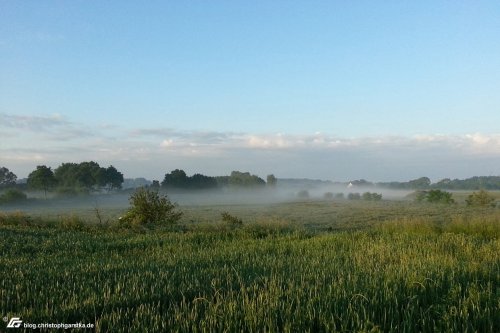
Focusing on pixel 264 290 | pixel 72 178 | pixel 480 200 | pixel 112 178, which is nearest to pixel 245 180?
pixel 112 178

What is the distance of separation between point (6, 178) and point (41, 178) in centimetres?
1799

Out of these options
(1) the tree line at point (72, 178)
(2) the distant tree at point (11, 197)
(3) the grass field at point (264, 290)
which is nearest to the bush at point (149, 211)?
(3) the grass field at point (264, 290)

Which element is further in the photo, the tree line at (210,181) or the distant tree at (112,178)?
the tree line at (210,181)

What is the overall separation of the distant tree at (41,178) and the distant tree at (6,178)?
12959 mm

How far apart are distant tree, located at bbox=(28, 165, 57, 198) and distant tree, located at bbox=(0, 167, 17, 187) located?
12959mm

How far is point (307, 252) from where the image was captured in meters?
13.0

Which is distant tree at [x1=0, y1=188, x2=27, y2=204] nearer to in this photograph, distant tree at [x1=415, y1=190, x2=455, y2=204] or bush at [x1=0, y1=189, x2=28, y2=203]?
bush at [x1=0, y1=189, x2=28, y2=203]

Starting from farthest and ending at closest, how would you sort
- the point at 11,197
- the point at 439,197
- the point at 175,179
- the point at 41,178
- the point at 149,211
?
the point at 175,179 < the point at 41,178 < the point at 11,197 < the point at 439,197 < the point at 149,211

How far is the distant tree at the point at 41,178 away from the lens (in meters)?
93.4

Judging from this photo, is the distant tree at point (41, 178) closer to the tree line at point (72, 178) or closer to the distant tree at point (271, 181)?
the tree line at point (72, 178)

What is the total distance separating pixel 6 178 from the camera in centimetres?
10462

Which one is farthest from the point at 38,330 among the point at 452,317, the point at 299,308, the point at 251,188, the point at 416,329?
the point at 251,188

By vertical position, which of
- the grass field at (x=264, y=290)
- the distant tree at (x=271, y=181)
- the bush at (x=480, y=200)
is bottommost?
the bush at (x=480, y=200)

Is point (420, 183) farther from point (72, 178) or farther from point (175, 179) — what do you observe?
point (72, 178)
